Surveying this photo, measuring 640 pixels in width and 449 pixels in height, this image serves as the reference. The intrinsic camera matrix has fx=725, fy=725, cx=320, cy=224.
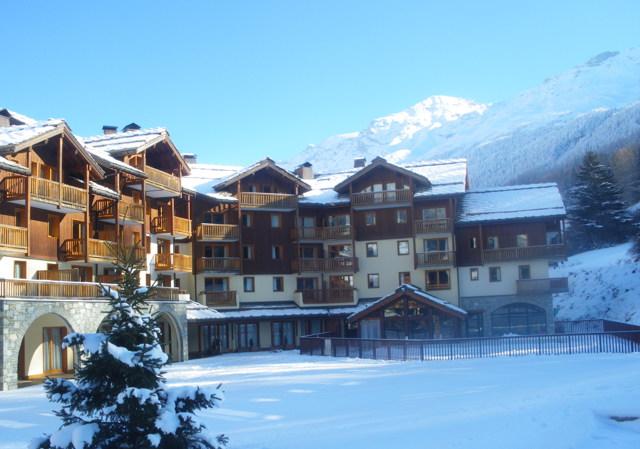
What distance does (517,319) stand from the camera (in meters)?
48.8

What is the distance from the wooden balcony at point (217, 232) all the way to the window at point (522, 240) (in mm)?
19142

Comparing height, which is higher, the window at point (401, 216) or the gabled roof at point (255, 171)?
the gabled roof at point (255, 171)

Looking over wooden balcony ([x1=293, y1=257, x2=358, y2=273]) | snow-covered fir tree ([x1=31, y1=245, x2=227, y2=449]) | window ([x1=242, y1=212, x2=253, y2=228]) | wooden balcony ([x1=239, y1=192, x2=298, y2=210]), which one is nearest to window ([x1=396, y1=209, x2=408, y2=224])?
wooden balcony ([x1=293, y1=257, x2=358, y2=273])

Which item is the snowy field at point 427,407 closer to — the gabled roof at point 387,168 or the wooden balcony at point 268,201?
the wooden balcony at point 268,201

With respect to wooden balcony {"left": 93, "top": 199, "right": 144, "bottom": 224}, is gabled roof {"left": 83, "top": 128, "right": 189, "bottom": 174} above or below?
above

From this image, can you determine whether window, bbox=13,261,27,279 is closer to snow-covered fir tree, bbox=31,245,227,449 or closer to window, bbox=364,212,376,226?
snow-covered fir tree, bbox=31,245,227,449

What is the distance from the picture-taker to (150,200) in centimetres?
4581

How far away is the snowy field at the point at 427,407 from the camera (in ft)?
54.5

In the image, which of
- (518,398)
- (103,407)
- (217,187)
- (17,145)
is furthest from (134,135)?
(103,407)

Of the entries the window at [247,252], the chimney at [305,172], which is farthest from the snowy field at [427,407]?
the chimney at [305,172]

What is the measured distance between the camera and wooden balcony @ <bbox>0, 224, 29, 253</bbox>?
3042 centimetres

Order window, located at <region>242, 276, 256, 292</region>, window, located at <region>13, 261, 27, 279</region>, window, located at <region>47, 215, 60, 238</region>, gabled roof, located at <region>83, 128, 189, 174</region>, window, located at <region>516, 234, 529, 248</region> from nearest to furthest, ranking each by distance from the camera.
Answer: window, located at <region>13, 261, 27, 279</region>, window, located at <region>47, 215, 60, 238</region>, gabled roof, located at <region>83, 128, 189, 174</region>, window, located at <region>516, 234, 529, 248</region>, window, located at <region>242, 276, 256, 292</region>

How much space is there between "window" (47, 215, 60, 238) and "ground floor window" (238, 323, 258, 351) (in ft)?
55.9

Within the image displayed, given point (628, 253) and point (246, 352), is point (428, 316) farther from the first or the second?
point (628, 253)
